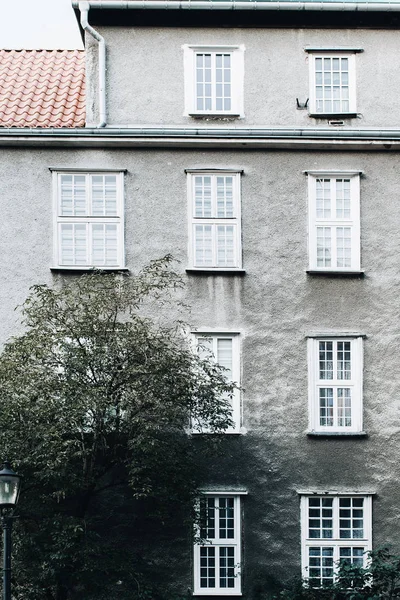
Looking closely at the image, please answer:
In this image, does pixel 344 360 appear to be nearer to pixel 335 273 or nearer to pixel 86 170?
pixel 335 273

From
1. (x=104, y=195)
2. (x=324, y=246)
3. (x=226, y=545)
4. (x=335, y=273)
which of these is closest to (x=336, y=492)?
(x=226, y=545)

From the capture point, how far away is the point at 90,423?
20.2 metres

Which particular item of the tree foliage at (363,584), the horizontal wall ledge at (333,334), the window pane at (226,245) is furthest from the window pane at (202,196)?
the tree foliage at (363,584)

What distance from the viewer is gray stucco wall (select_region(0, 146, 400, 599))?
75.3 feet

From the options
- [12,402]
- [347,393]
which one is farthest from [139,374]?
[347,393]

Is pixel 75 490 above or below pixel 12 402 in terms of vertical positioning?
below

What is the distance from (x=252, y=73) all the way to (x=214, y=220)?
3149 mm

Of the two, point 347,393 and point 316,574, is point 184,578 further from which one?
point 347,393

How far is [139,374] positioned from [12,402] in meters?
2.11

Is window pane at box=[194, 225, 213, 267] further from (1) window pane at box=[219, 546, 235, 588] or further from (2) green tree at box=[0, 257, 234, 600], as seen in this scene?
(1) window pane at box=[219, 546, 235, 588]

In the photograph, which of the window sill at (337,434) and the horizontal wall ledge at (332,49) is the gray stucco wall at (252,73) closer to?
the horizontal wall ledge at (332,49)

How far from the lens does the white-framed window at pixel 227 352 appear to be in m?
23.1

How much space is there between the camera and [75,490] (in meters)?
20.4

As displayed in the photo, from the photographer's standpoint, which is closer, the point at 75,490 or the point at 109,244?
→ the point at 75,490
